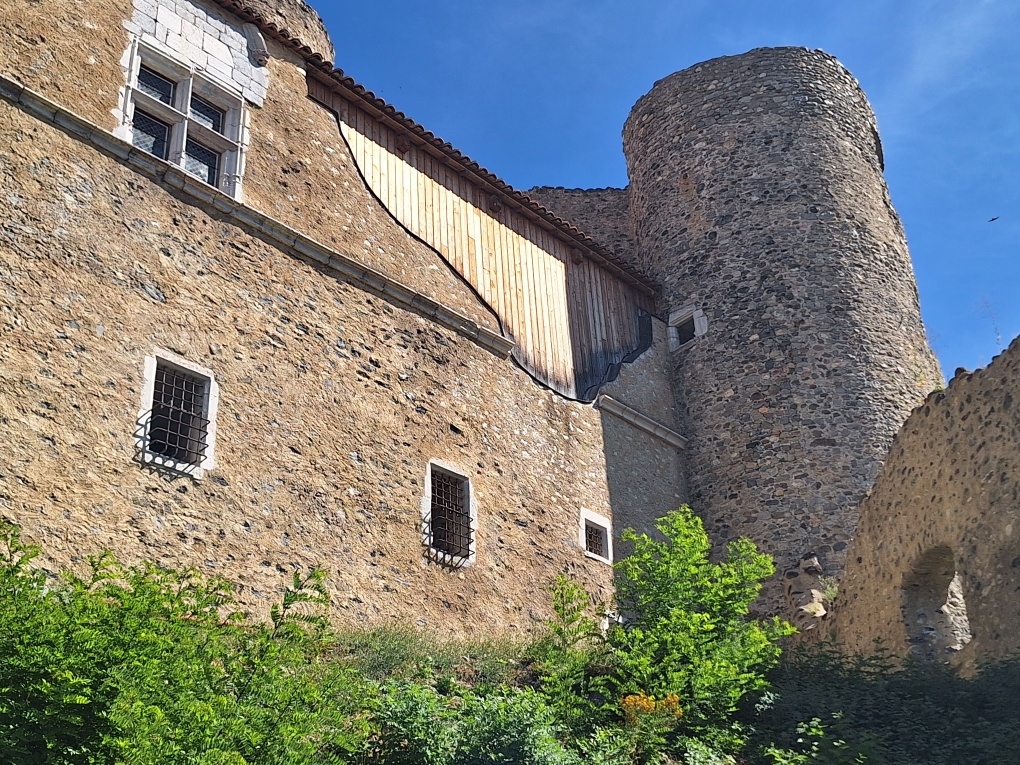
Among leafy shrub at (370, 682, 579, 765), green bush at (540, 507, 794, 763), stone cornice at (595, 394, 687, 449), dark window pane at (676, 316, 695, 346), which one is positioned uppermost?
dark window pane at (676, 316, 695, 346)

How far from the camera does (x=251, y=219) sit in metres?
11.8

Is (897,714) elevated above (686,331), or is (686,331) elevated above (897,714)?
(686,331)

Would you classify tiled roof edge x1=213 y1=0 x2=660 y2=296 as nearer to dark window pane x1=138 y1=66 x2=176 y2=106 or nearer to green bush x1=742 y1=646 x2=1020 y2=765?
dark window pane x1=138 y1=66 x2=176 y2=106

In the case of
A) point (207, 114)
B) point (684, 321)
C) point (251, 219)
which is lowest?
point (251, 219)

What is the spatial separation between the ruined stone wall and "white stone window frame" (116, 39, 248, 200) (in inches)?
302

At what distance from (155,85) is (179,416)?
3671 mm

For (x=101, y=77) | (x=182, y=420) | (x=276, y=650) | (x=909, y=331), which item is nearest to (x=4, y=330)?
(x=182, y=420)

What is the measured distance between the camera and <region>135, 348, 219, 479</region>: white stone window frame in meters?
9.81

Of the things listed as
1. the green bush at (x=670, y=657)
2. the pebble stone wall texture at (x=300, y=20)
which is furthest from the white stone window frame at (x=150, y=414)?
the pebble stone wall texture at (x=300, y=20)

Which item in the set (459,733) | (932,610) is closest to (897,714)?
(932,610)

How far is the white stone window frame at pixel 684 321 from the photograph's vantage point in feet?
57.1

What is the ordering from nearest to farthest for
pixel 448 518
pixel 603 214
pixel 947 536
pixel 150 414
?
1. pixel 150 414
2. pixel 947 536
3. pixel 448 518
4. pixel 603 214

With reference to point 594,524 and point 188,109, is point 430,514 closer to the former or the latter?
point 594,524

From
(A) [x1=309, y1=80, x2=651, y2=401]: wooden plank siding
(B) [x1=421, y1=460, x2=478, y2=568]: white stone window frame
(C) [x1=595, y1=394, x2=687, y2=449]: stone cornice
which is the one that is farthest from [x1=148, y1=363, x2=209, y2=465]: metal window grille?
(C) [x1=595, y1=394, x2=687, y2=449]: stone cornice
